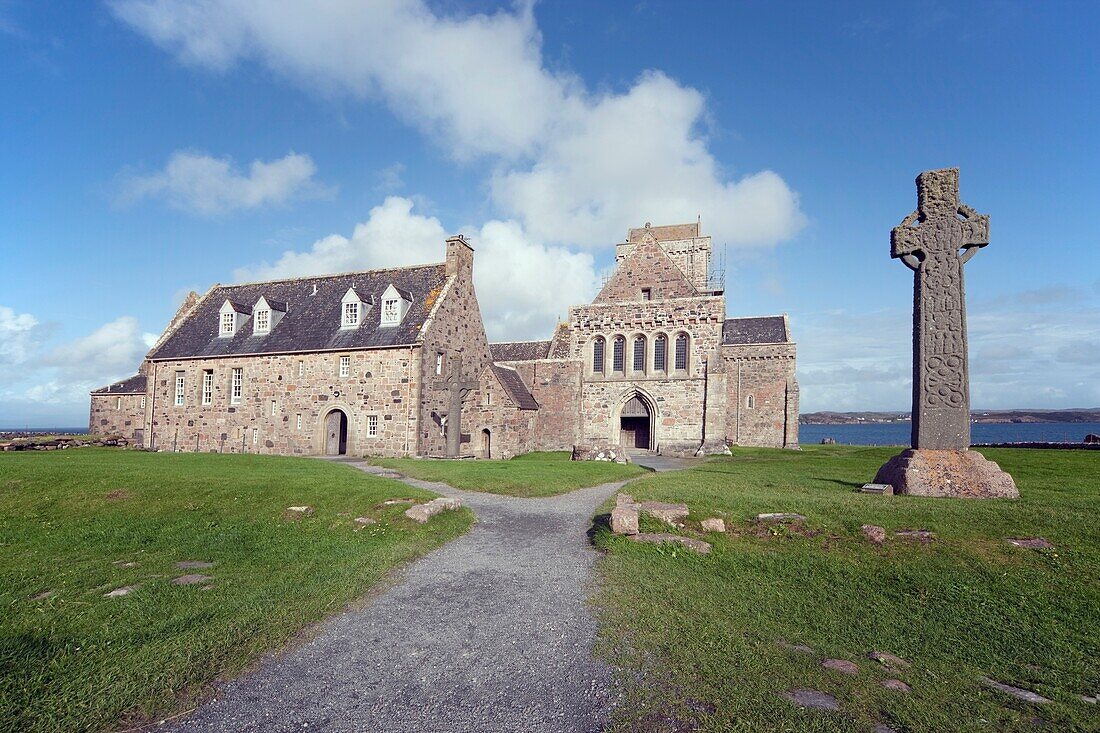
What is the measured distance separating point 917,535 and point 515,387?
102 feet

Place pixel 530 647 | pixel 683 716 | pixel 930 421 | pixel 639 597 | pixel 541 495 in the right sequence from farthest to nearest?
pixel 541 495, pixel 930 421, pixel 639 597, pixel 530 647, pixel 683 716

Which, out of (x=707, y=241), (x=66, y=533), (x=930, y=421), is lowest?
(x=66, y=533)

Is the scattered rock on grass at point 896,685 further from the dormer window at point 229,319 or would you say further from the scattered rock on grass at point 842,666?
the dormer window at point 229,319

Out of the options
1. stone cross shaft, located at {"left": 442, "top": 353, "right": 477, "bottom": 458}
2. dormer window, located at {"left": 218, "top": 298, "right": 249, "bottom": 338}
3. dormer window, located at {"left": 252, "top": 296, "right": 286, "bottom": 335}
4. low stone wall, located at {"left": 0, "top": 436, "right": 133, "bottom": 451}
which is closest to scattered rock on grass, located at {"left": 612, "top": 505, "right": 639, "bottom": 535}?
stone cross shaft, located at {"left": 442, "top": 353, "right": 477, "bottom": 458}

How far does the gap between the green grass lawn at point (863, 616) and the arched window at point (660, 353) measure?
27469 millimetres

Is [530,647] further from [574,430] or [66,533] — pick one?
[574,430]

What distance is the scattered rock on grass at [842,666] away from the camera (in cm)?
576

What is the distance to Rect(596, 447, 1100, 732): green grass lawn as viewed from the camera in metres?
5.06

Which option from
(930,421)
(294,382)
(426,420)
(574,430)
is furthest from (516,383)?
(930,421)

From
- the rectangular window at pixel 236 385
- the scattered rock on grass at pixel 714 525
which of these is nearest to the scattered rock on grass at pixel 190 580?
the scattered rock on grass at pixel 714 525

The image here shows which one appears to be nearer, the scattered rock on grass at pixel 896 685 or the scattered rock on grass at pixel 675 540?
the scattered rock on grass at pixel 896 685

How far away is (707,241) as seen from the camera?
202ft

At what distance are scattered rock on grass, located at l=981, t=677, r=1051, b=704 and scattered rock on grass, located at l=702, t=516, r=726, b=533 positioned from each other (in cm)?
538

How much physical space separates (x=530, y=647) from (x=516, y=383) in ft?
113
